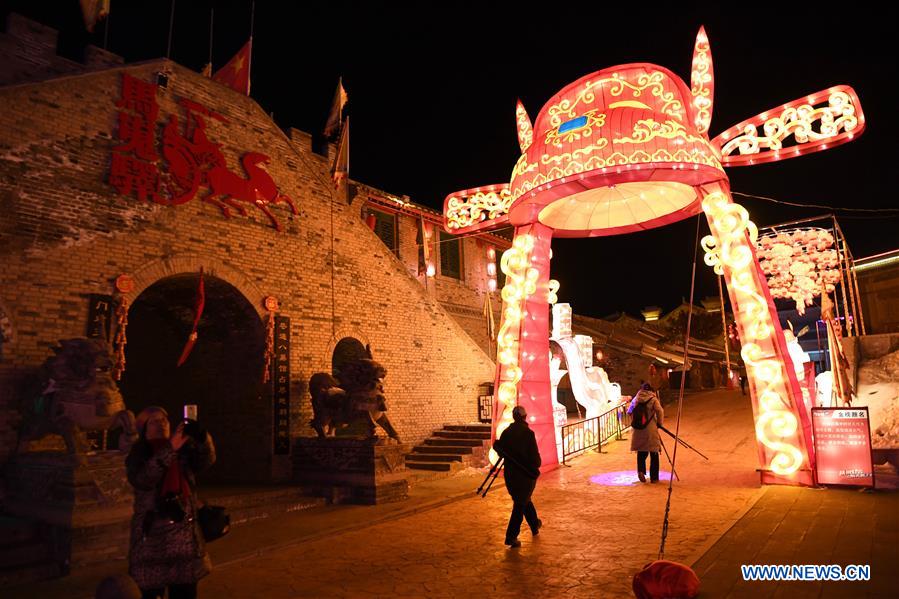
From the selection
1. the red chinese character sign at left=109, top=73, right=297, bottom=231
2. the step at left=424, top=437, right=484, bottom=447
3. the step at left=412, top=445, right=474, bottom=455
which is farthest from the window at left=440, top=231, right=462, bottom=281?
the red chinese character sign at left=109, top=73, right=297, bottom=231

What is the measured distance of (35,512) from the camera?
20.7 ft

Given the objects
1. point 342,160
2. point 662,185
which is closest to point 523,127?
point 662,185

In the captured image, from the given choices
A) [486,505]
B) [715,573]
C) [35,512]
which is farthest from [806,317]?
[35,512]

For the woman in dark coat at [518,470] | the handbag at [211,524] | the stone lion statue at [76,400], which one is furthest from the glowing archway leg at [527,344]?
the handbag at [211,524]

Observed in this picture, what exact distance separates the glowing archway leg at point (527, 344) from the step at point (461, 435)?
2004 millimetres

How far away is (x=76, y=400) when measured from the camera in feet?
23.3

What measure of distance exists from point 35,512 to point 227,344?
5031 mm

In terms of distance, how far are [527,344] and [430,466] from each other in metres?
3.40

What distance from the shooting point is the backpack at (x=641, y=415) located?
31.9ft

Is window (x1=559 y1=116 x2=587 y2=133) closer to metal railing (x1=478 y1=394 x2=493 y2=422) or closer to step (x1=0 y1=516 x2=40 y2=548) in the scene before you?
metal railing (x1=478 y1=394 x2=493 y2=422)

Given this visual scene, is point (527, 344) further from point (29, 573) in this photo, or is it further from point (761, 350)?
point (29, 573)

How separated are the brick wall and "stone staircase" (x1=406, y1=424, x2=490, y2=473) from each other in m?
0.44

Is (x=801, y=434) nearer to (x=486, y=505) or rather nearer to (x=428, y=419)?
(x=486, y=505)

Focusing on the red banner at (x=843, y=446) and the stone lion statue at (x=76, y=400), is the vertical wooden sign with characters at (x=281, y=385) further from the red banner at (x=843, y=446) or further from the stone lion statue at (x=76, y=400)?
the red banner at (x=843, y=446)
